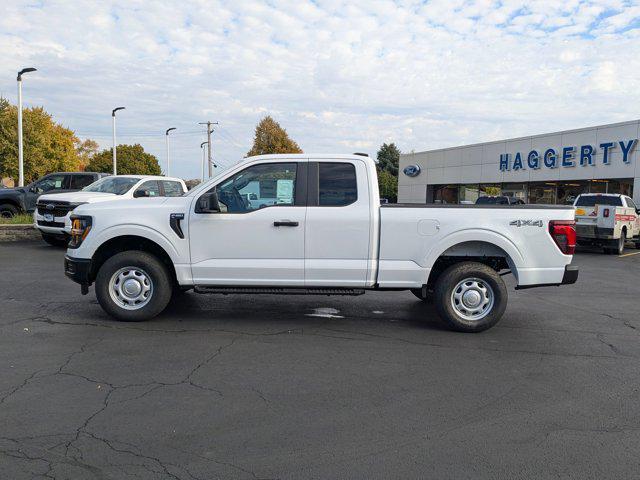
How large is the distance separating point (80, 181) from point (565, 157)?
22338 millimetres

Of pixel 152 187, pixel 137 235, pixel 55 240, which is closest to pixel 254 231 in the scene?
pixel 137 235

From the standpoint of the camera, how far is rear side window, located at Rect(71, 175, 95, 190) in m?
17.3

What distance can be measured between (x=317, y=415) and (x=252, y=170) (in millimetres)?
3354

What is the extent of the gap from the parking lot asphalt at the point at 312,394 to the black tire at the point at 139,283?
7.2 inches

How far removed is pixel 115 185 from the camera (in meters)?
14.9

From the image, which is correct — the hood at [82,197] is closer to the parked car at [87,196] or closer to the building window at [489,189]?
the parked car at [87,196]

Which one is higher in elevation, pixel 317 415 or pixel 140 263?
pixel 140 263

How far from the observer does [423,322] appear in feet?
23.2

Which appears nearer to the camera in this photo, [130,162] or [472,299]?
[472,299]

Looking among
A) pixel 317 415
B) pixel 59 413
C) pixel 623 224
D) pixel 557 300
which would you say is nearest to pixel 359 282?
pixel 317 415

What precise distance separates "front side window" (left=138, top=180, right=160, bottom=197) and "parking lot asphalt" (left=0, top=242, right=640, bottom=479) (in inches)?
284

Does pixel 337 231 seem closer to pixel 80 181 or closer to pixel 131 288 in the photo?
pixel 131 288

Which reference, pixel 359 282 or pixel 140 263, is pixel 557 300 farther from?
pixel 140 263

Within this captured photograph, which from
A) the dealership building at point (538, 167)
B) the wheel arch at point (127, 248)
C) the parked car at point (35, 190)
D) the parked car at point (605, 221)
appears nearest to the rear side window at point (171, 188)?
the parked car at point (35, 190)
